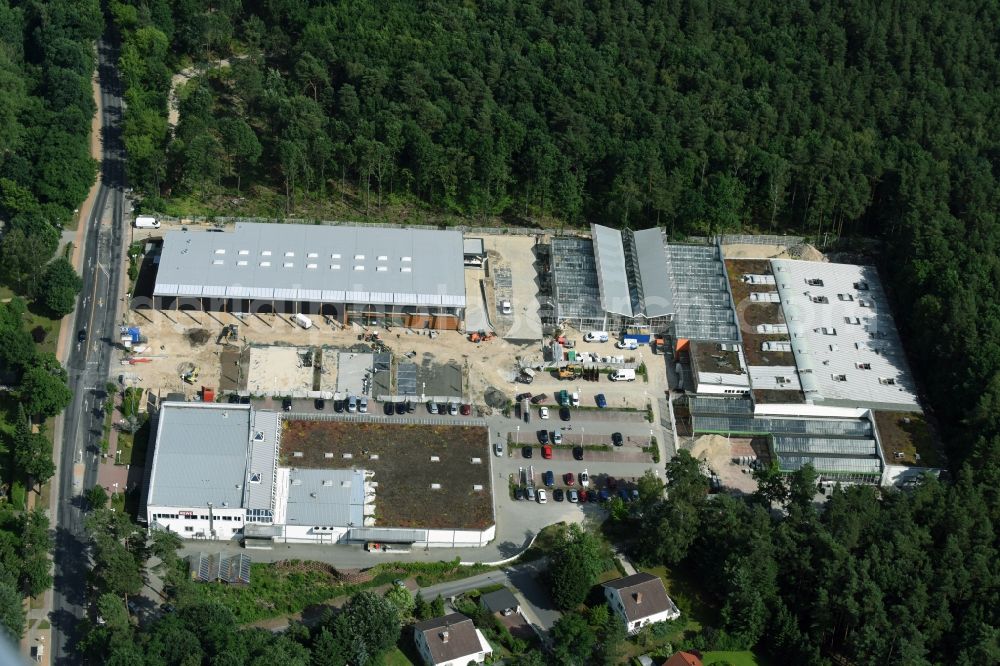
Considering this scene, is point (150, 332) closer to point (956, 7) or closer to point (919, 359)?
point (919, 359)

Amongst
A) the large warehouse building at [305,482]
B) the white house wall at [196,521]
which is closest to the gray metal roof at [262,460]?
the large warehouse building at [305,482]

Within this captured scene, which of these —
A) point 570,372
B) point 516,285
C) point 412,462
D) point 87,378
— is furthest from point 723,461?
point 87,378

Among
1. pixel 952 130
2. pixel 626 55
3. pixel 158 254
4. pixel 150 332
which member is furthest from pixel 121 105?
pixel 952 130

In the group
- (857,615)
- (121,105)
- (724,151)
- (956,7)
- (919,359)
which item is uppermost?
(956,7)

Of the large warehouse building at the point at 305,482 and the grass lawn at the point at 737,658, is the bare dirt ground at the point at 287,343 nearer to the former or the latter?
the large warehouse building at the point at 305,482

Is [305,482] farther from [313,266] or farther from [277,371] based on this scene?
[313,266]

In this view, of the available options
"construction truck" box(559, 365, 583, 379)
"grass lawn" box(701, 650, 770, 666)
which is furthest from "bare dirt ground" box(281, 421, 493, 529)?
"grass lawn" box(701, 650, 770, 666)

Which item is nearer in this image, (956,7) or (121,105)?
(121,105)

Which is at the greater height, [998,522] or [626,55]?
[626,55]
